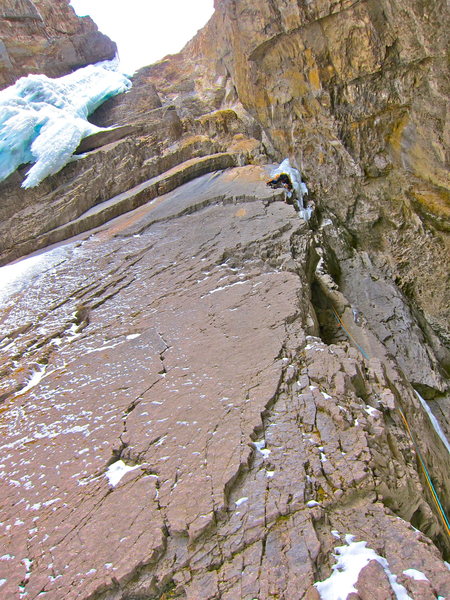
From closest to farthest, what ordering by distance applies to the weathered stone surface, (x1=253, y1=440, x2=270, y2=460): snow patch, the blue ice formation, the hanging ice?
the weathered stone surface
(x1=253, y1=440, x2=270, y2=460): snow patch
the hanging ice
the blue ice formation

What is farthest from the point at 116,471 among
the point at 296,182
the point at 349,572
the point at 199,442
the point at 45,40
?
the point at 45,40

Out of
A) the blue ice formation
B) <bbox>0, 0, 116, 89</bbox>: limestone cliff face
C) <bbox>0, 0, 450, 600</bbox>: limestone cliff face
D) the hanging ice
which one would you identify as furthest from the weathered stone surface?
<bbox>0, 0, 116, 89</bbox>: limestone cliff face

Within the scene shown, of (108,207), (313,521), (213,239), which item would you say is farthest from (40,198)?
(313,521)

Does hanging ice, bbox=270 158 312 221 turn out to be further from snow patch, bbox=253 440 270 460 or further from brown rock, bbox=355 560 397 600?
brown rock, bbox=355 560 397 600

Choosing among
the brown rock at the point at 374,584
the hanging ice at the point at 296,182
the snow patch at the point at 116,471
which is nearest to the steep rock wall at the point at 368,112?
the hanging ice at the point at 296,182

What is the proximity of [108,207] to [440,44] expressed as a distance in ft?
20.6

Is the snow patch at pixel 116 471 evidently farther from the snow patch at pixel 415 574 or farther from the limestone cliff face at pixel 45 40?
the limestone cliff face at pixel 45 40

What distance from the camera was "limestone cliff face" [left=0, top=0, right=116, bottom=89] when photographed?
12.2 meters

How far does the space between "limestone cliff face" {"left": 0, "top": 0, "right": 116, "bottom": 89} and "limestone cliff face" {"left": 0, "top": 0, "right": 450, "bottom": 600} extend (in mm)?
5539

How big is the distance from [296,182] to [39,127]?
606cm

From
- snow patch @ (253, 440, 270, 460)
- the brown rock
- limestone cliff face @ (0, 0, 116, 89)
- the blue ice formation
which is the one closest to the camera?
the brown rock

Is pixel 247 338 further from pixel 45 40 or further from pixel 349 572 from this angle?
pixel 45 40

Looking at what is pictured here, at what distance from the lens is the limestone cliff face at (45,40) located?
12.2 metres

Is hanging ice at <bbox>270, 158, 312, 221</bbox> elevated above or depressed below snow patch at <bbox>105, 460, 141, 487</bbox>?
above
